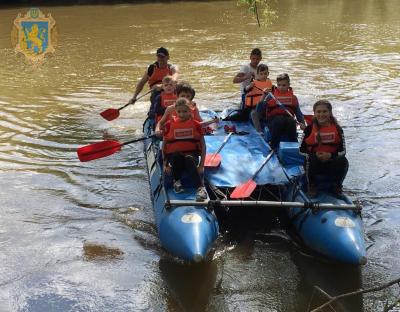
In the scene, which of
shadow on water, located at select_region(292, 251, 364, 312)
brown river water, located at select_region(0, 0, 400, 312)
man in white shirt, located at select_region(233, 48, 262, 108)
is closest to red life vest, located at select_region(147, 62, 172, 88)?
brown river water, located at select_region(0, 0, 400, 312)

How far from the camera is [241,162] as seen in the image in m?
5.76

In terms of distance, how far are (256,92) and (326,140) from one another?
245 cm

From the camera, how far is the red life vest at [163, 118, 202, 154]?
5242 millimetres

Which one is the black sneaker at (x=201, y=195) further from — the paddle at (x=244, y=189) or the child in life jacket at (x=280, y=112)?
the child in life jacket at (x=280, y=112)

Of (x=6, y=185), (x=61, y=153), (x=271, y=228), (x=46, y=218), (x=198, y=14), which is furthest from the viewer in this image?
(x=198, y=14)

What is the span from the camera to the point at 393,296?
4297 millimetres

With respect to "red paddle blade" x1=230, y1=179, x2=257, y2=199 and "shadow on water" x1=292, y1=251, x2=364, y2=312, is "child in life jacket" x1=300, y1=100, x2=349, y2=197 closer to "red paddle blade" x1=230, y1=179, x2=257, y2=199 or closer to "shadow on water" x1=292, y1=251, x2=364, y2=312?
"red paddle blade" x1=230, y1=179, x2=257, y2=199

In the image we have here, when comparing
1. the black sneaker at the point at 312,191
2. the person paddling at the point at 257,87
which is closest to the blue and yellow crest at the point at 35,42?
the person paddling at the point at 257,87

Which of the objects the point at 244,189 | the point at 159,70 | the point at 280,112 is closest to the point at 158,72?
the point at 159,70

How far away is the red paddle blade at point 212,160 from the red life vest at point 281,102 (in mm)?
1201

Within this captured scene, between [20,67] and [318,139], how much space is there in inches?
399

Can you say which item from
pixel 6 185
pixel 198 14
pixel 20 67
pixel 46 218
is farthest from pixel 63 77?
pixel 198 14

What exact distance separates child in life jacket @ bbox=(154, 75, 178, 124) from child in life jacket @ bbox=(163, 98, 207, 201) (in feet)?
5.37

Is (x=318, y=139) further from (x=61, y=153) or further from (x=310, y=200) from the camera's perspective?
(x=61, y=153)
